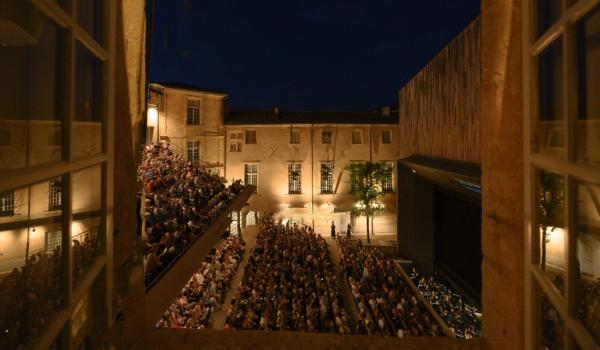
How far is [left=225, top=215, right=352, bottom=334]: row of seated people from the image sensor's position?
765cm

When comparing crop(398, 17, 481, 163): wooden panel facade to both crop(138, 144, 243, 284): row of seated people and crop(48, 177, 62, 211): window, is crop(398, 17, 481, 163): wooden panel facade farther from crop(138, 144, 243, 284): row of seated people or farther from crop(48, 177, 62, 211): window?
crop(48, 177, 62, 211): window

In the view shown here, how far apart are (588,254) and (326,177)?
2467cm

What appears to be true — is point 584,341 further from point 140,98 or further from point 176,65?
point 176,65

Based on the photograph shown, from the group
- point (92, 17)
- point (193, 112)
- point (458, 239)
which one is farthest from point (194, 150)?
point (92, 17)

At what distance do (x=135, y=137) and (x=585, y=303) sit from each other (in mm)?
2368

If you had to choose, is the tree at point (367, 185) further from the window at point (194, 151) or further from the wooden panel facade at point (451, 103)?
the window at point (194, 151)

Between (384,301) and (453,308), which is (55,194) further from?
(453,308)

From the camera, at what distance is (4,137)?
2.86 ft

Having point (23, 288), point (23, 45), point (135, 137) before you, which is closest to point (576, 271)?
point (23, 288)

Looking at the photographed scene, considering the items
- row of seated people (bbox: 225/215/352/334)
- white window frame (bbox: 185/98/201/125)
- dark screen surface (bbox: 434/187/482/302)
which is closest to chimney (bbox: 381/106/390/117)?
dark screen surface (bbox: 434/187/482/302)

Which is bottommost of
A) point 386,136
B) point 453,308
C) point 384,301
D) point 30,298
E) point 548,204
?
point 453,308

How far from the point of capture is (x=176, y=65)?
10062cm

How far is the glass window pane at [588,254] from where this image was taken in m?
1.08

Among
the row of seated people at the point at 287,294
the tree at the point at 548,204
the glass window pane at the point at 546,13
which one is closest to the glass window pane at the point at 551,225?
the tree at the point at 548,204
